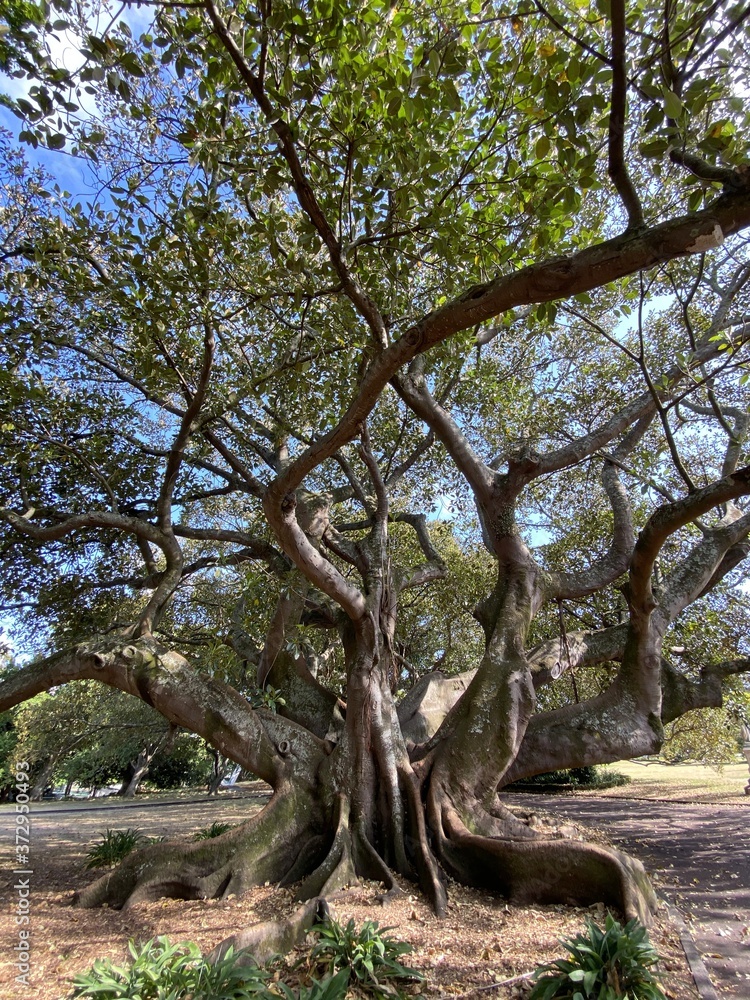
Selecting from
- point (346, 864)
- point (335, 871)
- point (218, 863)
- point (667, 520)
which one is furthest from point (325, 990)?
point (667, 520)

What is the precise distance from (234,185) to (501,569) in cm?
521

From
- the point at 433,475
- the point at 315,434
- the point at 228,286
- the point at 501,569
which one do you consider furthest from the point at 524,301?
the point at 433,475

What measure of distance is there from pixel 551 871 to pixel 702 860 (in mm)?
3606

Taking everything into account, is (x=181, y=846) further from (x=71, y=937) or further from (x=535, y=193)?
(x=535, y=193)

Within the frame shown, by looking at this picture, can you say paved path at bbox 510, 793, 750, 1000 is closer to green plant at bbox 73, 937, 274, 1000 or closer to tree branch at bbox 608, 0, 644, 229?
green plant at bbox 73, 937, 274, 1000

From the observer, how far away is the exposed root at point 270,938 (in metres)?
3.33

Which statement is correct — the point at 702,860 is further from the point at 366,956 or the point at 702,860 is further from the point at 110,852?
the point at 110,852

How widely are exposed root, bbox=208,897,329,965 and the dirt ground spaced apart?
0.38m

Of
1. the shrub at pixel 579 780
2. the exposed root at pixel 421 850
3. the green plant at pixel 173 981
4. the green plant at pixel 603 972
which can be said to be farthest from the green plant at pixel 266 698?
the shrub at pixel 579 780

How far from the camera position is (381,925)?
13.7 ft

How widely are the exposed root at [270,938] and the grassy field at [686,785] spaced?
40.4 feet

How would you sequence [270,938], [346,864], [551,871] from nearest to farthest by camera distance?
[270,938], [551,871], [346,864]
